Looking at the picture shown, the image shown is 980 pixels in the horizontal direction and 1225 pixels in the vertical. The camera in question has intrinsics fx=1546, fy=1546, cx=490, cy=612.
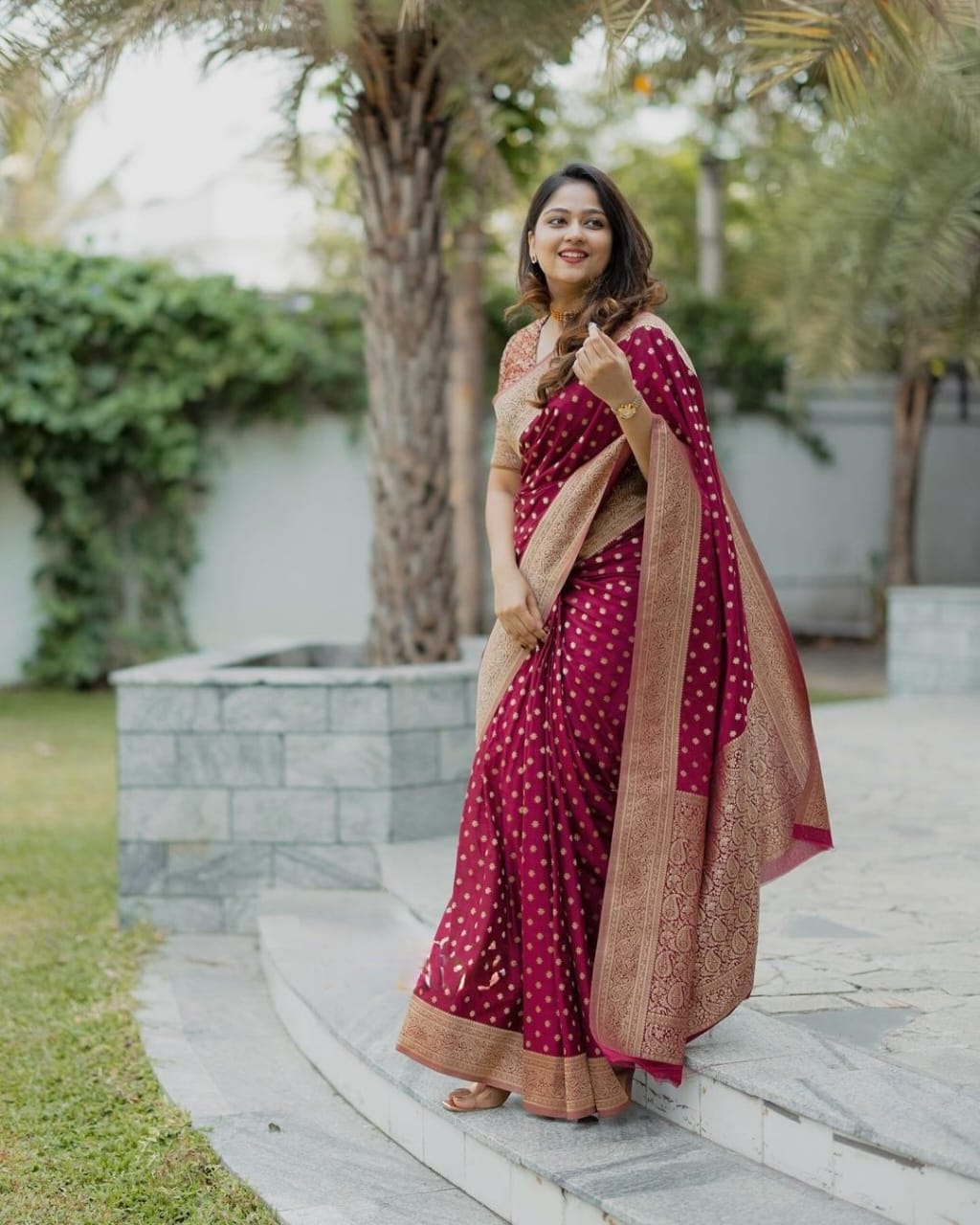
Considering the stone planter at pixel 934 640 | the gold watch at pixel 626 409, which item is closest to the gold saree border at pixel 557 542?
the gold watch at pixel 626 409

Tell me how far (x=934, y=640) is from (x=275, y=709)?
538 cm

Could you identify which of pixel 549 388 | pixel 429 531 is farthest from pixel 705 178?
pixel 549 388

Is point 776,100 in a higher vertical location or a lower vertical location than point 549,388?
higher

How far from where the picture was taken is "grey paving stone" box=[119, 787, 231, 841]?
477cm

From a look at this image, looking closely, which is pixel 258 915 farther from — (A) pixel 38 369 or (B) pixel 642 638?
(A) pixel 38 369

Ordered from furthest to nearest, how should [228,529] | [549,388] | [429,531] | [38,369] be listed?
1. [228,529]
2. [38,369]
3. [429,531]
4. [549,388]

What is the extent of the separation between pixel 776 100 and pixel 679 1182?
5.91 metres

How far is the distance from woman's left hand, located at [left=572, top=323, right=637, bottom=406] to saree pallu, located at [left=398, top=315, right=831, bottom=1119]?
0.12m

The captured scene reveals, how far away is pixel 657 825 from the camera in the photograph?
2.67 metres

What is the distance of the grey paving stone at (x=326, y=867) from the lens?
472cm

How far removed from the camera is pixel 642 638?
2.68 metres

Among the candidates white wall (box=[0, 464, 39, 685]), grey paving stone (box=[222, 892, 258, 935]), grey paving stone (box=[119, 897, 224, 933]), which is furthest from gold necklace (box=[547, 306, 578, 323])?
white wall (box=[0, 464, 39, 685])

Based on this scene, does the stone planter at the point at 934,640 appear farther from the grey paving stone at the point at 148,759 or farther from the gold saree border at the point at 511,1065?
the gold saree border at the point at 511,1065

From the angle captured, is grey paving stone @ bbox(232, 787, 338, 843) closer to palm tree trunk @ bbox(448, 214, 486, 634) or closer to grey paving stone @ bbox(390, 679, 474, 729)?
grey paving stone @ bbox(390, 679, 474, 729)
